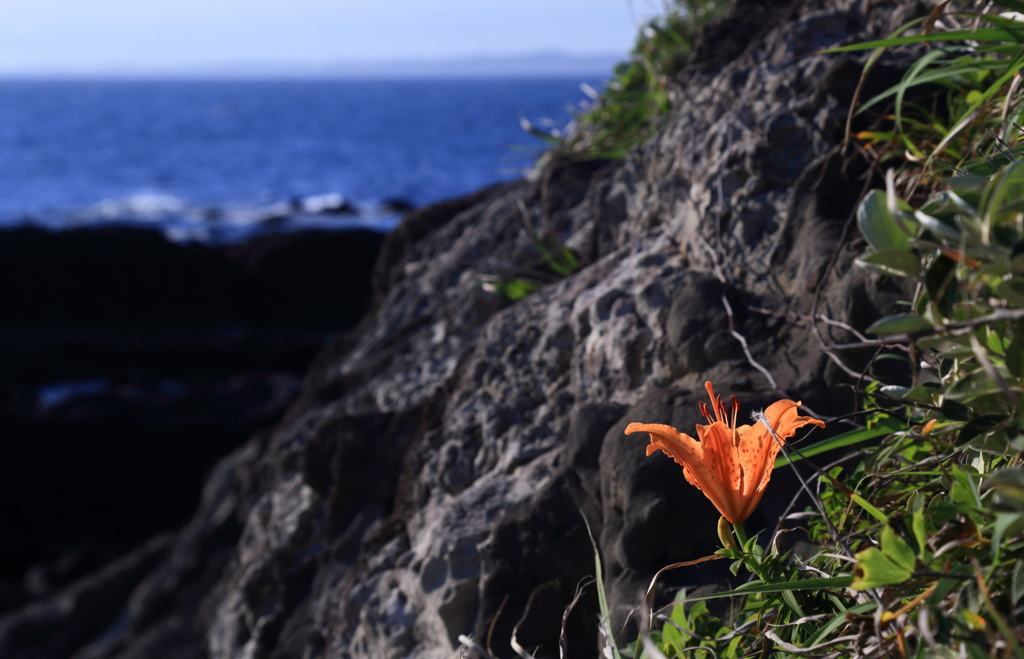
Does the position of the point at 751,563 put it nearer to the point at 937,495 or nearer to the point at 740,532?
the point at 740,532

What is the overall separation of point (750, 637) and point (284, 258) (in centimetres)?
1202

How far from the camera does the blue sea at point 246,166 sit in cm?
2158

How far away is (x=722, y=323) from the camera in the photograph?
177cm

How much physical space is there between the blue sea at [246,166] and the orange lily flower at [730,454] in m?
2.57

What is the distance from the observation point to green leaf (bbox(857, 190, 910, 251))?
0.86m

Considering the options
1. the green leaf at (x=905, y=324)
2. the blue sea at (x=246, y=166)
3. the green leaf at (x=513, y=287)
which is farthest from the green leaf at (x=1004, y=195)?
the blue sea at (x=246, y=166)

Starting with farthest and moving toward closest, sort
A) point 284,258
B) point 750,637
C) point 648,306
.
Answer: point 284,258 < point 648,306 < point 750,637

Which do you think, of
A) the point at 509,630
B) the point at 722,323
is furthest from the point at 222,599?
the point at 722,323

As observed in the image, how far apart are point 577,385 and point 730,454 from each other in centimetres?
102

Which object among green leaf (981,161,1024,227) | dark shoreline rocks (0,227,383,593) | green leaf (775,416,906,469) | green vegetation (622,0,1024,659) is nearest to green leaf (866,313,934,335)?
green vegetation (622,0,1024,659)

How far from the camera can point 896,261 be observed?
86 centimetres

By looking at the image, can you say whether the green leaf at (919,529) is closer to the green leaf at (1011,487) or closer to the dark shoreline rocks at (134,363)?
the green leaf at (1011,487)

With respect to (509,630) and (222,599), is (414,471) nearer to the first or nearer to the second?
(509,630)

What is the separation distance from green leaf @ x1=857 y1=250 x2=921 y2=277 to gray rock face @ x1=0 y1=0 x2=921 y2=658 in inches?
23.9
